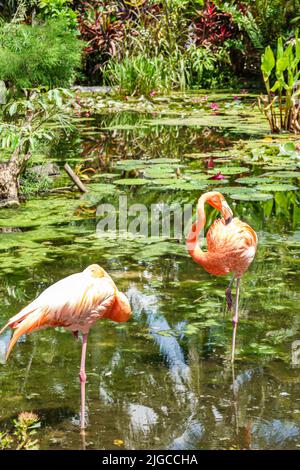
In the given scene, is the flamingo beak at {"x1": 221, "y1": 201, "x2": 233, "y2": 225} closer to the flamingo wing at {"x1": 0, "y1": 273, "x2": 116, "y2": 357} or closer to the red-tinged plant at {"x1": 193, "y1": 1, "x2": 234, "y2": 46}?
the flamingo wing at {"x1": 0, "y1": 273, "x2": 116, "y2": 357}

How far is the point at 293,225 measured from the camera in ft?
21.3

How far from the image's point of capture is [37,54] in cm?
719

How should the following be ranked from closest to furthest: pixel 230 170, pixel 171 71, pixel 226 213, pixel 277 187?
pixel 226 213
pixel 277 187
pixel 230 170
pixel 171 71

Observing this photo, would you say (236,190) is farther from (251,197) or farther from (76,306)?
(76,306)

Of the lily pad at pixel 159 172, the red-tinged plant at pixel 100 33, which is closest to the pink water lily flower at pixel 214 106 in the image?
the red-tinged plant at pixel 100 33

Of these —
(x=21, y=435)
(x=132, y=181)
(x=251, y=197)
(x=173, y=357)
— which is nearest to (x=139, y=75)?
(x=132, y=181)

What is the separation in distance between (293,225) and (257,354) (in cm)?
256

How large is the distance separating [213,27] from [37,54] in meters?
11.3

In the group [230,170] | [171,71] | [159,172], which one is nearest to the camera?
[230,170]

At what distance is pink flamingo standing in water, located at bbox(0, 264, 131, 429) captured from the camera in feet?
10.9

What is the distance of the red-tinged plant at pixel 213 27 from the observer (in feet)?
57.9

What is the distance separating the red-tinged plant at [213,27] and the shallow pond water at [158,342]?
422 inches

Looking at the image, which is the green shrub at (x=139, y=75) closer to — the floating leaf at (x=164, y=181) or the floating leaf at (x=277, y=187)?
the floating leaf at (x=164, y=181)

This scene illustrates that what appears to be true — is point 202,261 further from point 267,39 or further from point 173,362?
point 267,39
